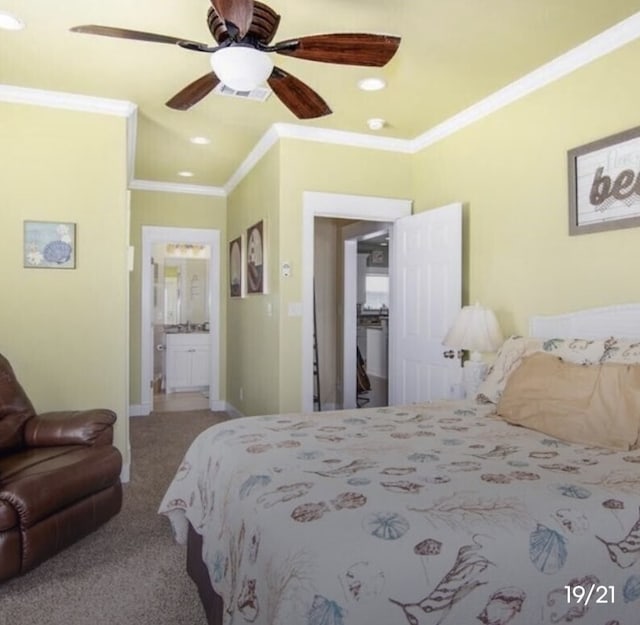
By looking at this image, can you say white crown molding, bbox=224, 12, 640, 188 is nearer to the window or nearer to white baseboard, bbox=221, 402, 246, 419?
white baseboard, bbox=221, 402, 246, 419

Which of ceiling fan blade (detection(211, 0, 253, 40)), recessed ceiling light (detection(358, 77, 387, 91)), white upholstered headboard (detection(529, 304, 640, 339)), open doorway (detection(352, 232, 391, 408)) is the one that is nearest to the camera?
ceiling fan blade (detection(211, 0, 253, 40))

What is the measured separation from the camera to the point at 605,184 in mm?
2648

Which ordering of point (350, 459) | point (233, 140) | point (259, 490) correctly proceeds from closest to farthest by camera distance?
point (259, 490)
point (350, 459)
point (233, 140)

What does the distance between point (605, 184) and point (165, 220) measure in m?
4.61

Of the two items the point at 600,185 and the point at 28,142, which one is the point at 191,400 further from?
the point at 600,185

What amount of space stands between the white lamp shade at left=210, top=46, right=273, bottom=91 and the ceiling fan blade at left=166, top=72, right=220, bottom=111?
29cm

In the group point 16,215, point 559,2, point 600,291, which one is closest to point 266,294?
point 16,215

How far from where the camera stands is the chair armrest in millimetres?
2752

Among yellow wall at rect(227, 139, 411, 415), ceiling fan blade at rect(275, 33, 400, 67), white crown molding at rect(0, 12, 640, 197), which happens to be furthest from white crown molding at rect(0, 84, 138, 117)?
ceiling fan blade at rect(275, 33, 400, 67)

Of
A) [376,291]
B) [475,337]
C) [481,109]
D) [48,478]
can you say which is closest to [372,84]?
[481,109]

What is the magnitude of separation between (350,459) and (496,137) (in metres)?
2.63

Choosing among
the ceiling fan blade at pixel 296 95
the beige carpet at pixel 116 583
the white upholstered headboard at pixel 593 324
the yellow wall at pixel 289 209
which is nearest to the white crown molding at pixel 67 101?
the yellow wall at pixel 289 209

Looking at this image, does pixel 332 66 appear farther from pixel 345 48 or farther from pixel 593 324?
pixel 593 324

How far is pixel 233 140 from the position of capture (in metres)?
4.28
